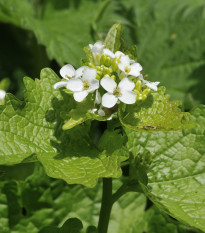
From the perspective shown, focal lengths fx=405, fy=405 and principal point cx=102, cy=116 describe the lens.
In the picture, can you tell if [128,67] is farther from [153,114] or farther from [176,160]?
[176,160]

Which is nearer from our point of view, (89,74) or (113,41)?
(89,74)

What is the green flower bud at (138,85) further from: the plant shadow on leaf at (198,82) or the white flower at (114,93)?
the plant shadow on leaf at (198,82)

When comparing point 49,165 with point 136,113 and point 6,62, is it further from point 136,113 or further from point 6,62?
point 6,62

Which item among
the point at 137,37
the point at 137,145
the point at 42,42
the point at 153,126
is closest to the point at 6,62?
the point at 42,42

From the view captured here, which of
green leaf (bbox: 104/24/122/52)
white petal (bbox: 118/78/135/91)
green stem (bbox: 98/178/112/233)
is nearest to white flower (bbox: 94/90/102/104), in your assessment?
white petal (bbox: 118/78/135/91)

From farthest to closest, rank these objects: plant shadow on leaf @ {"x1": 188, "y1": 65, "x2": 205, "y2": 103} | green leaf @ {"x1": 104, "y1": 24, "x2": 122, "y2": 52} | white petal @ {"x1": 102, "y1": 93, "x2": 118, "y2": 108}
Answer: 1. plant shadow on leaf @ {"x1": 188, "y1": 65, "x2": 205, "y2": 103}
2. green leaf @ {"x1": 104, "y1": 24, "x2": 122, "y2": 52}
3. white petal @ {"x1": 102, "y1": 93, "x2": 118, "y2": 108}

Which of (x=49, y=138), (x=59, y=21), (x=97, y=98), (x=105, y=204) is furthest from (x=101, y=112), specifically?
(x=59, y=21)

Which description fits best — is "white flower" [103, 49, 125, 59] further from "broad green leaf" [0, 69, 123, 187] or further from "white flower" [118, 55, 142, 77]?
"broad green leaf" [0, 69, 123, 187]
